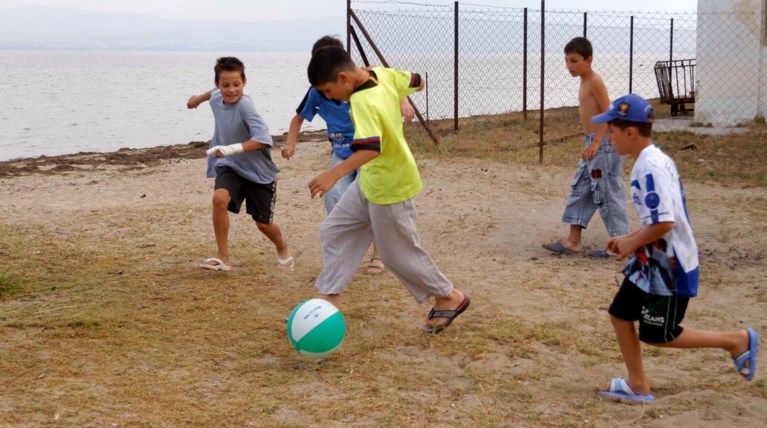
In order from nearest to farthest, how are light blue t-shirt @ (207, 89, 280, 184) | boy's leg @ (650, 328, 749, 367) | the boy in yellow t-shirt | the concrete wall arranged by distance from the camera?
boy's leg @ (650, 328, 749, 367) → the boy in yellow t-shirt → light blue t-shirt @ (207, 89, 280, 184) → the concrete wall

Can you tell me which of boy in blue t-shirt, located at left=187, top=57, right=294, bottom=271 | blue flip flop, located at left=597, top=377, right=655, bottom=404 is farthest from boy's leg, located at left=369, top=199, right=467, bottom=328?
boy in blue t-shirt, located at left=187, top=57, right=294, bottom=271

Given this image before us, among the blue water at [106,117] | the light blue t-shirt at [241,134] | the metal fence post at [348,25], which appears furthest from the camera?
the blue water at [106,117]

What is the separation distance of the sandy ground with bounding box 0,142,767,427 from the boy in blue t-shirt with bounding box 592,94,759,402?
30cm

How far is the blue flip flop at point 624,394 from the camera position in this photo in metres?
4.29

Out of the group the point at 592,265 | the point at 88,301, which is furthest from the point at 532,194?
the point at 88,301

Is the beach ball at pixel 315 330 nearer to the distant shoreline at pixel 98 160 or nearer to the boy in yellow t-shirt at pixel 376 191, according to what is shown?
the boy in yellow t-shirt at pixel 376 191

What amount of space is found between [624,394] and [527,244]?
3.51 meters

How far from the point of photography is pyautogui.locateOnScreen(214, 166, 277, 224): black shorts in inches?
262

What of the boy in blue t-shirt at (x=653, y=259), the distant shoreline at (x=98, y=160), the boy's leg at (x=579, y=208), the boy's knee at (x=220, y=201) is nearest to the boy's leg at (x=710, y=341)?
the boy in blue t-shirt at (x=653, y=259)

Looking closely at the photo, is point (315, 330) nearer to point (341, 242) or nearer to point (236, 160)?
point (341, 242)

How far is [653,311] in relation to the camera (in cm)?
407

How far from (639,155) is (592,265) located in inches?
121

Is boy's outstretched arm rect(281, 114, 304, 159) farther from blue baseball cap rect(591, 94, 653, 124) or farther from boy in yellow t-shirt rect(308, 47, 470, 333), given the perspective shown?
blue baseball cap rect(591, 94, 653, 124)

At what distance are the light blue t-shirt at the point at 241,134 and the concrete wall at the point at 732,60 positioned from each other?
10.8 meters
